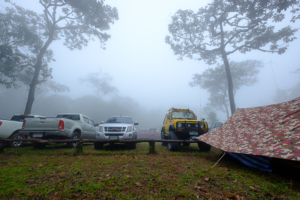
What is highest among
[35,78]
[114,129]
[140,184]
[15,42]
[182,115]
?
[15,42]

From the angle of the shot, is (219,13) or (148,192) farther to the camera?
(219,13)

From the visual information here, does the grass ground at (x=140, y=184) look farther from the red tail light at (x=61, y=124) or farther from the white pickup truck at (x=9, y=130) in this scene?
the white pickup truck at (x=9, y=130)

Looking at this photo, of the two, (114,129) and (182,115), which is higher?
(182,115)

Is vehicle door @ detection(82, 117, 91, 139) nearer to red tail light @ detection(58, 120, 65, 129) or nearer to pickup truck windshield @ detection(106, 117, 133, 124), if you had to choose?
pickup truck windshield @ detection(106, 117, 133, 124)

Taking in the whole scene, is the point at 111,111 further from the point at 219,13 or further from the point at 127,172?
the point at 127,172

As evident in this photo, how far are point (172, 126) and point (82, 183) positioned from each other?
475 centimetres

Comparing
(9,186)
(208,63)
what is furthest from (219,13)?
(9,186)

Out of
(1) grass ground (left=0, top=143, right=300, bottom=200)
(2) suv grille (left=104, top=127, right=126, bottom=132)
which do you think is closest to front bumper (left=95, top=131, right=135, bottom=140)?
(2) suv grille (left=104, top=127, right=126, bottom=132)

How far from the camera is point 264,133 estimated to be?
389cm

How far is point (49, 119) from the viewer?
619 cm

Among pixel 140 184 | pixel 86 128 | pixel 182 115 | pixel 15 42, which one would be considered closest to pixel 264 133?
pixel 140 184

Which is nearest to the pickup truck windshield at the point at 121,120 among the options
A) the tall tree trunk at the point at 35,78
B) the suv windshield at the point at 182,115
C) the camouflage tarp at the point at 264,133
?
the suv windshield at the point at 182,115

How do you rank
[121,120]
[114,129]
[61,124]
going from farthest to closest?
[121,120] < [114,129] < [61,124]

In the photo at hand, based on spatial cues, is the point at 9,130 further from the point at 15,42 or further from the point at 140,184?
the point at 15,42
